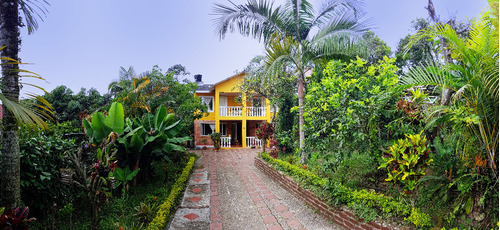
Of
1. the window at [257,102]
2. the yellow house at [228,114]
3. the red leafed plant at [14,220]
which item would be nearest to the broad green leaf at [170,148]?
the red leafed plant at [14,220]

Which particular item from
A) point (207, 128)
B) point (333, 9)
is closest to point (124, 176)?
point (333, 9)

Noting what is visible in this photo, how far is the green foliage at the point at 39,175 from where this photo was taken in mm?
3420

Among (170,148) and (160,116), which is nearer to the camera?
(170,148)

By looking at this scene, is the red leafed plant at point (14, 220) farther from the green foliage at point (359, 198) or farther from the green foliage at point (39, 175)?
the green foliage at point (359, 198)

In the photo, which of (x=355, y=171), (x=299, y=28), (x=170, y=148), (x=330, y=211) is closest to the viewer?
(x=330, y=211)

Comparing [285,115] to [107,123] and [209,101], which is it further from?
[209,101]

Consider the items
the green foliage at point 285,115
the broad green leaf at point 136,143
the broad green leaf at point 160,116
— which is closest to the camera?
the broad green leaf at point 136,143

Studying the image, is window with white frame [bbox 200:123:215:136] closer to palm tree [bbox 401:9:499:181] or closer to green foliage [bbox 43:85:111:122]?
green foliage [bbox 43:85:111:122]

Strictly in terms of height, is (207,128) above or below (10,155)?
above

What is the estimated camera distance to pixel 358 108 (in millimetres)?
4363

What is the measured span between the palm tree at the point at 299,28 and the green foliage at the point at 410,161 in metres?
3.11

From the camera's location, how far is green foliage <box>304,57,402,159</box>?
4.30 metres

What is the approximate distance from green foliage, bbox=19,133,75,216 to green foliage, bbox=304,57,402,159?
4685mm

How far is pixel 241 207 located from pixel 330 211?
6.19ft
